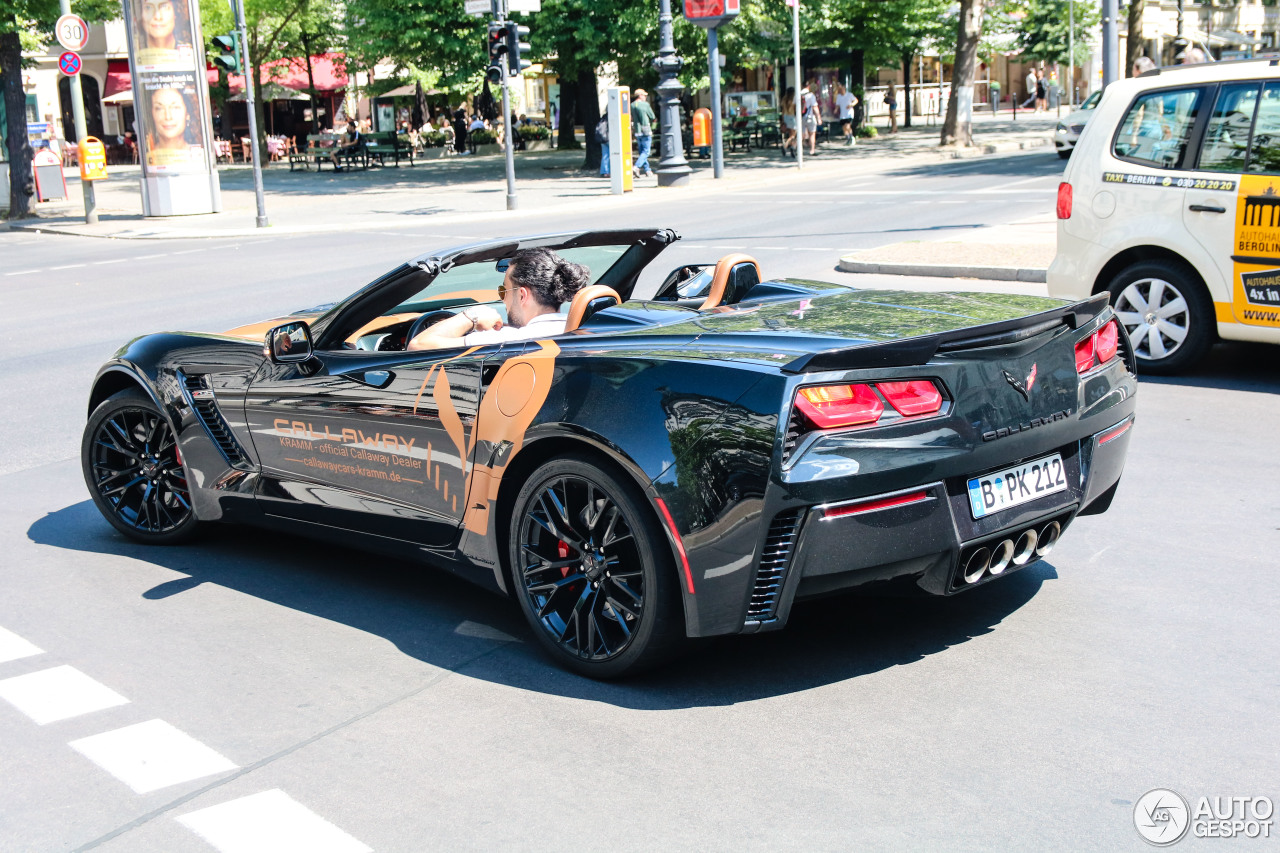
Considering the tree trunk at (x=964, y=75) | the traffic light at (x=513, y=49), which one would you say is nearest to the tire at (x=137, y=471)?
the traffic light at (x=513, y=49)

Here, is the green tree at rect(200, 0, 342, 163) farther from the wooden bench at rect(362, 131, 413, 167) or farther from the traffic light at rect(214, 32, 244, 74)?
the traffic light at rect(214, 32, 244, 74)

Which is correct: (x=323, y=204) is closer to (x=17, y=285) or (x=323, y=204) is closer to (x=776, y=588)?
(x=17, y=285)

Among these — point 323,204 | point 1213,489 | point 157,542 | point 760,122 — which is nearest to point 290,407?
point 157,542

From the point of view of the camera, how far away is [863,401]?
3559 millimetres

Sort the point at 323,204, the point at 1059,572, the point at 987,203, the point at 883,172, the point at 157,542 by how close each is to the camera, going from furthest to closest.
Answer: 1. the point at 883,172
2. the point at 323,204
3. the point at 987,203
4. the point at 157,542
5. the point at 1059,572

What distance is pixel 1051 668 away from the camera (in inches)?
155

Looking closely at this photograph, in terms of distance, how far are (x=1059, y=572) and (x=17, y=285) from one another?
619 inches

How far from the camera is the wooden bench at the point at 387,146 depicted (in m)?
40.0

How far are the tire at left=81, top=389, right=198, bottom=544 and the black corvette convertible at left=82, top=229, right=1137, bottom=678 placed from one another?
0.54 metres

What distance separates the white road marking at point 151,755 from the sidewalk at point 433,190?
1962 centimetres

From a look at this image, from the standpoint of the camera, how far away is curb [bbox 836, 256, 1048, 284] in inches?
482

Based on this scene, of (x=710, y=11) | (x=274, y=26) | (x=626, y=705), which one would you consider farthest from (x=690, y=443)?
(x=274, y=26)

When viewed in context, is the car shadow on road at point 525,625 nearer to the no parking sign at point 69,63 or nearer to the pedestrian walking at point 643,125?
the no parking sign at point 69,63

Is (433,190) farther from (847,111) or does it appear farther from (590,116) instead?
(847,111)
